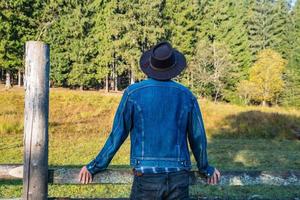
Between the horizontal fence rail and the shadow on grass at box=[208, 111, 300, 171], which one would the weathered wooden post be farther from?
the shadow on grass at box=[208, 111, 300, 171]

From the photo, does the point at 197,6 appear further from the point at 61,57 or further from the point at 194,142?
the point at 194,142

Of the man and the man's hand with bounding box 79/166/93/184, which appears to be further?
the man's hand with bounding box 79/166/93/184

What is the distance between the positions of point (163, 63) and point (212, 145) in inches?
508

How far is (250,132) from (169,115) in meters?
16.9

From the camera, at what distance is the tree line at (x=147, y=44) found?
49250 millimetres

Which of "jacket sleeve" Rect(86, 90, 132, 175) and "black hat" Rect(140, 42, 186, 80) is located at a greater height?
"black hat" Rect(140, 42, 186, 80)

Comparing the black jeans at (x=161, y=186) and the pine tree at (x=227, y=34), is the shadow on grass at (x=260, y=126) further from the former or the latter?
the pine tree at (x=227, y=34)

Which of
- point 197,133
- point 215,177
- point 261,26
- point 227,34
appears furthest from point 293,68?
point 197,133

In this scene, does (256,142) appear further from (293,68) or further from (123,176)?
(293,68)

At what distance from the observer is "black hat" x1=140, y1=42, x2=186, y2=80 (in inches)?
135

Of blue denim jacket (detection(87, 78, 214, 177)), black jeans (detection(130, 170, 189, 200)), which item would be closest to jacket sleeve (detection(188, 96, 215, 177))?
blue denim jacket (detection(87, 78, 214, 177))

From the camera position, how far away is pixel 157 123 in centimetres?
335

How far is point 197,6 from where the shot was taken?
55281 millimetres

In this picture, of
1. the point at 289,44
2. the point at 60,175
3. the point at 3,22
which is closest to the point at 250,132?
the point at 60,175
